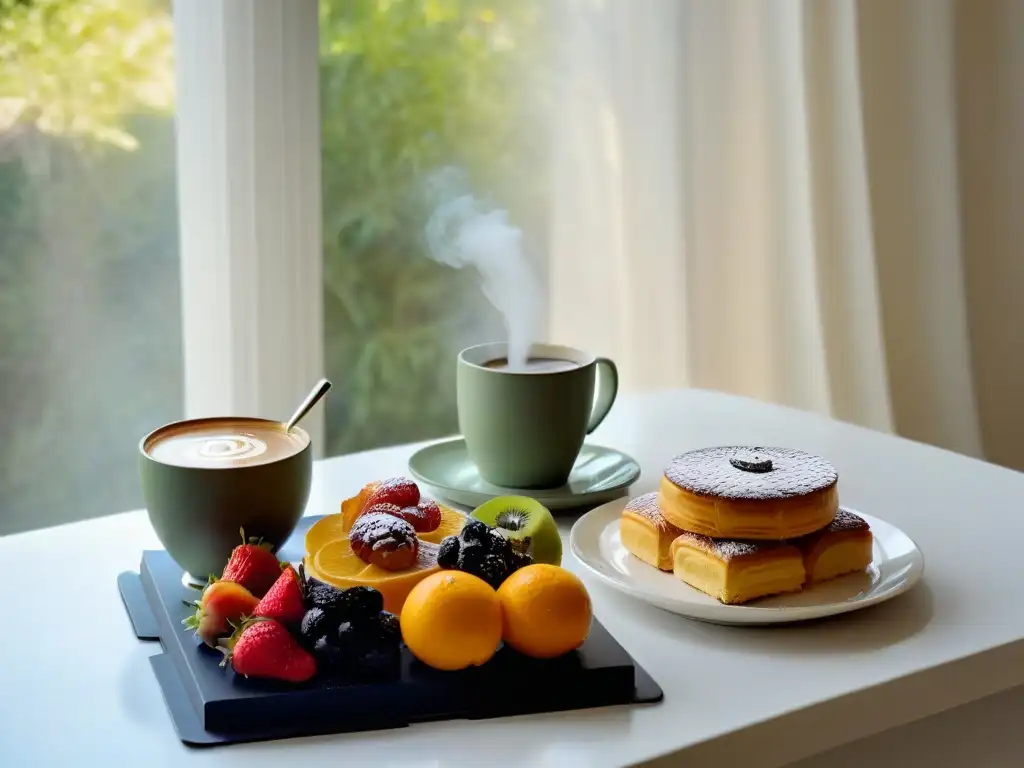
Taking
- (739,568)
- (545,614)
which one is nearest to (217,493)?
(545,614)

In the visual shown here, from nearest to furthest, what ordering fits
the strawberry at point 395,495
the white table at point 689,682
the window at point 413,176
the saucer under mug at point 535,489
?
the white table at point 689,682 → the strawberry at point 395,495 → the saucer under mug at point 535,489 → the window at point 413,176

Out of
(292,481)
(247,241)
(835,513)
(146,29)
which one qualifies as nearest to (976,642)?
(835,513)

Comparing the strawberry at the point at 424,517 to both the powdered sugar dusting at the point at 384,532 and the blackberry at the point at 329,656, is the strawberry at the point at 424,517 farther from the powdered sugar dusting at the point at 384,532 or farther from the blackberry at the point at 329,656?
the blackberry at the point at 329,656

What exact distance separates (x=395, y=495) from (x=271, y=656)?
8.7 inches

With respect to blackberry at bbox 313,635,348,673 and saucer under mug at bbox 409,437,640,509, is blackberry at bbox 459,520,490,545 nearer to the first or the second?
blackberry at bbox 313,635,348,673

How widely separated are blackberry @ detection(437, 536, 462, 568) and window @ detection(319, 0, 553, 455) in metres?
1.53

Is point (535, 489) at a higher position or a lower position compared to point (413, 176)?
lower

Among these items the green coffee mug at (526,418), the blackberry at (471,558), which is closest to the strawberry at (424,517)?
the blackberry at (471,558)

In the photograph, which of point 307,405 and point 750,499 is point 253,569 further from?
point 750,499

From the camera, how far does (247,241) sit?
1.86 meters

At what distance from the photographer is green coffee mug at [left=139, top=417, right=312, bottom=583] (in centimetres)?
87

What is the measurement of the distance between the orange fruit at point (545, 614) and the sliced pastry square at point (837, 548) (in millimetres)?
216

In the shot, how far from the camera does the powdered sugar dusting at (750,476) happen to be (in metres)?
0.90

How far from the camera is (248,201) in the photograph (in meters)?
1.85
